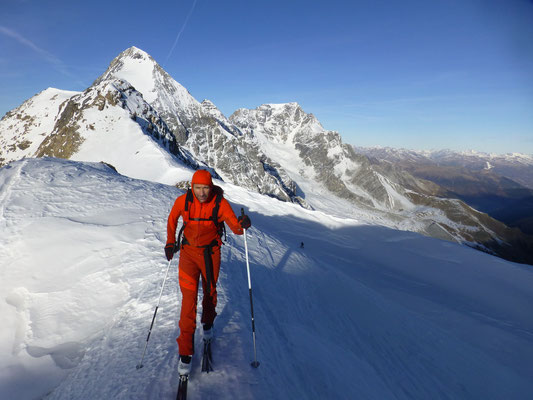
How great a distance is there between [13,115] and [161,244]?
10075 cm

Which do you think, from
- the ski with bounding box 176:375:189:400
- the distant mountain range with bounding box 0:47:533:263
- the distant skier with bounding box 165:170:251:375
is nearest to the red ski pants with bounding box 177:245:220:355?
the distant skier with bounding box 165:170:251:375

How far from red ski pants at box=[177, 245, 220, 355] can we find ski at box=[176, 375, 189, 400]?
315 mm

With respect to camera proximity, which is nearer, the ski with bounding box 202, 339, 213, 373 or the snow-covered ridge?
the ski with bounding box 202, 339, 213, 373

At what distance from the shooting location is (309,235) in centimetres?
2481

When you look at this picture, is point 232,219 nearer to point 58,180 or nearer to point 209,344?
point 209,344

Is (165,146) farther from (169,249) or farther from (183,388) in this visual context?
(183,388)

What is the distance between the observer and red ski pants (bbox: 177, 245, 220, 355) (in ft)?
11.9

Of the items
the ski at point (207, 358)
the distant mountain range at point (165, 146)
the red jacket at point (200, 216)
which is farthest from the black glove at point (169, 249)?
the distant mountain range at point (165, 146)

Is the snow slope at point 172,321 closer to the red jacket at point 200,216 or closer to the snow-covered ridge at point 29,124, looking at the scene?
the red jacket at point 200,216

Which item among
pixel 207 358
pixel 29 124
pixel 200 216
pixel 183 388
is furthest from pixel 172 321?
pixel 29 124

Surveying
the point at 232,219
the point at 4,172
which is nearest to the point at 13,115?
the point at 4,172

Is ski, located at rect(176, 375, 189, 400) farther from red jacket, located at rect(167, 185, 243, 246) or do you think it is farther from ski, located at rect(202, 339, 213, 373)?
red jacket, located at rect(167, 185, 243, 246)

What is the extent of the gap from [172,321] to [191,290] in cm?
154

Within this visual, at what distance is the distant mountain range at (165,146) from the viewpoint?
4606 cm
